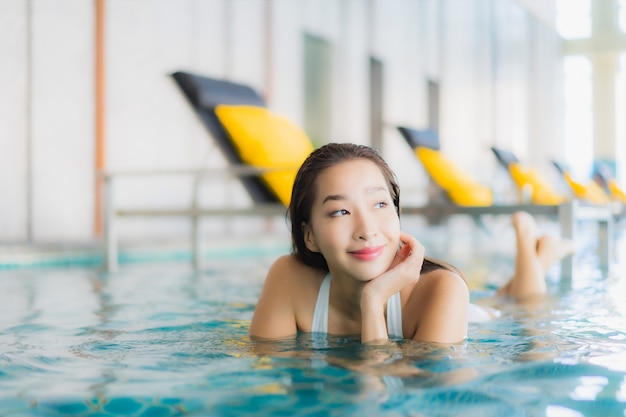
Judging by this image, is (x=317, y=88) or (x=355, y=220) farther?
(x=317, y=88)

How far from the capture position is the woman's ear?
6.23ft

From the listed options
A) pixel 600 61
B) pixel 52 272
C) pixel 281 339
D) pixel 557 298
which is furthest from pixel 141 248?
pixel 600 61

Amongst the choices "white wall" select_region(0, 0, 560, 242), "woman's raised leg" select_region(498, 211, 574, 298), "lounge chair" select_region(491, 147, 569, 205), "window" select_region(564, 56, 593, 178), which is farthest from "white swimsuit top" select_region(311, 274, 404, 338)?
"window" select_region(564, 56, 593, 178)

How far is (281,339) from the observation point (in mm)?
1998

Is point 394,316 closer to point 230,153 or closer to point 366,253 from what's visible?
point 366,253

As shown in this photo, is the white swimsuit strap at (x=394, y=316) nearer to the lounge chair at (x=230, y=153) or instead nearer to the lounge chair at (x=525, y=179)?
the lounge chair at (x=230, y=153)

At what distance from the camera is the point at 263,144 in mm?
4973

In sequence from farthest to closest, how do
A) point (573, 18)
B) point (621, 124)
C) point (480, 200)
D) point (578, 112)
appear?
point (578, 112)
point (573, 18)
point (621, 124)
point (480, 200)

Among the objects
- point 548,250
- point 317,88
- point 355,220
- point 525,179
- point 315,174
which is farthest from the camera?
point 317,88

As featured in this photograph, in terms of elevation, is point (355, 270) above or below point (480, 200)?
below

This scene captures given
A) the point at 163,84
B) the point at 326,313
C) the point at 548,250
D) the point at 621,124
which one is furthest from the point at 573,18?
the point at 326,313

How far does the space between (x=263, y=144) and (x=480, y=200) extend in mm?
2863

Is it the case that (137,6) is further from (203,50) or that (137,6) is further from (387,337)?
(387,337)

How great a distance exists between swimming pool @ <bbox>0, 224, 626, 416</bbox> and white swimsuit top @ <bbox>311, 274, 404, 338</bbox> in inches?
2.9
